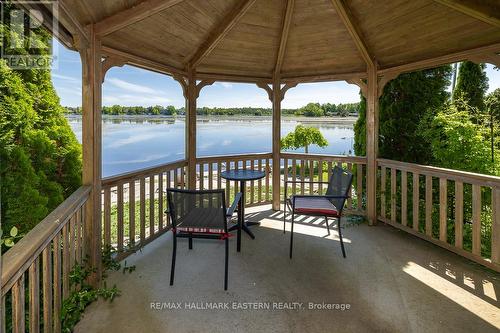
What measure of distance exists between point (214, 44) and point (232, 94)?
62.9 feet

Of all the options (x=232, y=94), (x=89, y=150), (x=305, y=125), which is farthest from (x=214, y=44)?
(x=232, y=94)

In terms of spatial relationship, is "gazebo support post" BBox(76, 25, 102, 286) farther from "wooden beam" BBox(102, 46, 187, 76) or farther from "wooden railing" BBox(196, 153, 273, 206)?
"wooden railing" BBox(196, 153, 273, 206)

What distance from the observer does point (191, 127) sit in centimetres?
446

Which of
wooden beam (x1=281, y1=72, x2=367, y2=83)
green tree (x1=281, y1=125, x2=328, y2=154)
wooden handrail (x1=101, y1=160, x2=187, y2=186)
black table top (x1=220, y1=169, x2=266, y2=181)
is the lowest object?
black table top (x1=220, y1=169, x2=266, y2=181)

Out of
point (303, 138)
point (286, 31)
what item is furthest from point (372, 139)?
point (303, 138)

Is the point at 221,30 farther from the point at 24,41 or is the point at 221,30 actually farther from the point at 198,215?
the point at 198,215

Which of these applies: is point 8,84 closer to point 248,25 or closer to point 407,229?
point 248,25

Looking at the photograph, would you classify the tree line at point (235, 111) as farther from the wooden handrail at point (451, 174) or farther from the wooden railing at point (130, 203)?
the wooden railing at point (130, 203)

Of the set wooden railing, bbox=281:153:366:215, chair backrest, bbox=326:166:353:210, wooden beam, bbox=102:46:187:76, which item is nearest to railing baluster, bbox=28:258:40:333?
wooden beam, bbox=102:46:187:76

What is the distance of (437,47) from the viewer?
342 centimetres

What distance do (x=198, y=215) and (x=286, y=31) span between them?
9.03 feet

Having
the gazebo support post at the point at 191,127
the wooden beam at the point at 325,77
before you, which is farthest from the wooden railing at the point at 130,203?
the wooden beam at the point at 325,77

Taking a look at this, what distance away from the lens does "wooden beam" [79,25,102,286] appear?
2521mm

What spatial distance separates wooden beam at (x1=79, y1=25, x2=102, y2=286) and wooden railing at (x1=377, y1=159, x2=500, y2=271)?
364 cm
